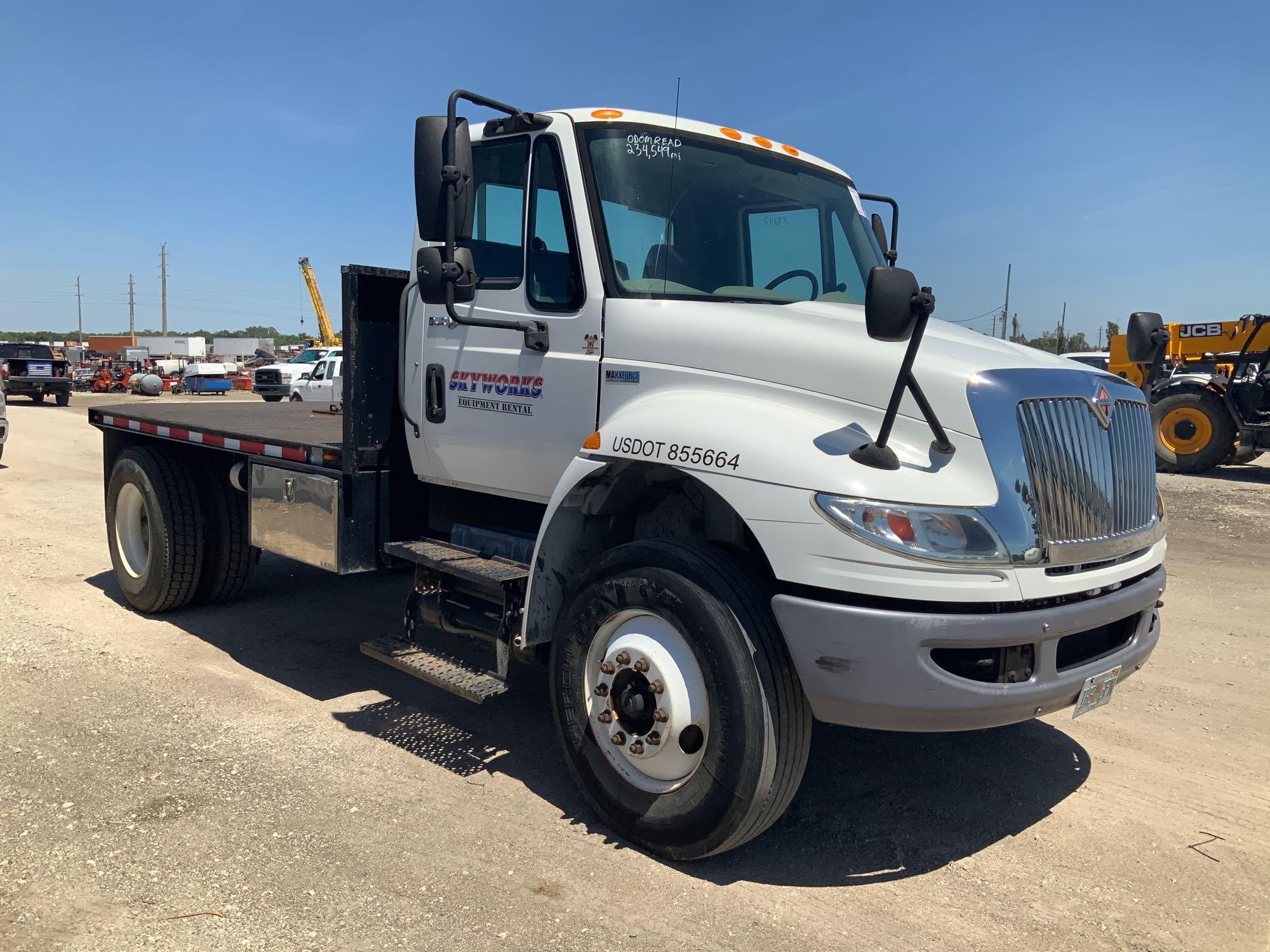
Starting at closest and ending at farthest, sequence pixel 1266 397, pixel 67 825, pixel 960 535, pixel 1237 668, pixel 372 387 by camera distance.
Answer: pixel 960 535 < pixel 67 825 < pixel 372 387 < pixel 1237 668 < pixel 1266 397

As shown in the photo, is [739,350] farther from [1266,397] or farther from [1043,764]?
[1266,397]

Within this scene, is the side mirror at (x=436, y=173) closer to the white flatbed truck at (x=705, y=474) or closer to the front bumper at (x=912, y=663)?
the white flatbed truck at (x=705, y=474)

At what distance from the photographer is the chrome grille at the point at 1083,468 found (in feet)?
10.4

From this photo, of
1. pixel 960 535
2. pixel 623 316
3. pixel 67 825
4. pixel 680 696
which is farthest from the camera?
pixel 623 316

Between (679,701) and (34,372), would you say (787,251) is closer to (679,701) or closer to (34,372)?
(679,701)

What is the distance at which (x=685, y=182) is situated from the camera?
4.04 m

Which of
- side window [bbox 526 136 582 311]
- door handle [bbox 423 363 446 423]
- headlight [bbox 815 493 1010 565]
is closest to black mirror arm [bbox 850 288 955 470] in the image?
headlight [bbox 815 493 1010 565]

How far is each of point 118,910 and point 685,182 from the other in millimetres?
3247

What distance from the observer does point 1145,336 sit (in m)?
4.19

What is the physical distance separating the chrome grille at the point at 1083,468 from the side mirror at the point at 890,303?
0.56 meters

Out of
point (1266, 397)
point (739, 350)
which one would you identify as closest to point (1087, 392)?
point (739, 350)

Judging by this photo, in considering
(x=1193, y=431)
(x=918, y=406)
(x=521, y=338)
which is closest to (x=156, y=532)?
(x=521, y=338)

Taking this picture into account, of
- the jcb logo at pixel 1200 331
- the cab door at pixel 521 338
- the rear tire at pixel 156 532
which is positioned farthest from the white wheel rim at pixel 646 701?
the jcb logo at pixel 1200 331

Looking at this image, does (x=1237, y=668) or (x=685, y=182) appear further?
(x=1237, y=668)
